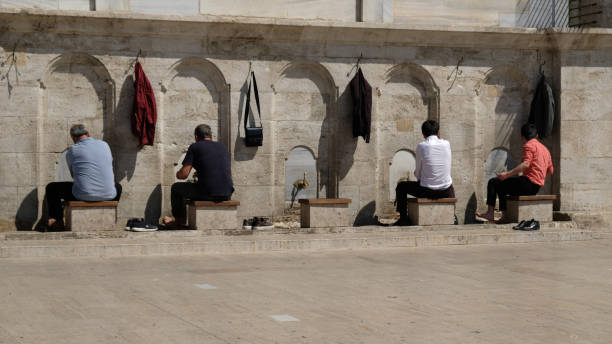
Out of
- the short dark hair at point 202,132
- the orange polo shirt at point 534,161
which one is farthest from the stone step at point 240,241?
the short dark hair at point 202,132

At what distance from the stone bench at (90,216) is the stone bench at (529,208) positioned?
20.4 feet

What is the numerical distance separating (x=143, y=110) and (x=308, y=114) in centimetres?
289

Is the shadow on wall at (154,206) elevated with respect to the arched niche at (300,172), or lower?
lower

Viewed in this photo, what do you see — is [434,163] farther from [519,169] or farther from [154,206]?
[154,206]

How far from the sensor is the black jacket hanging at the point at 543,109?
→ 17516mm

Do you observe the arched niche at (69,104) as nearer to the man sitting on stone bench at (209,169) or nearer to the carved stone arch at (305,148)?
the man sitting on stone bench at (209,169)

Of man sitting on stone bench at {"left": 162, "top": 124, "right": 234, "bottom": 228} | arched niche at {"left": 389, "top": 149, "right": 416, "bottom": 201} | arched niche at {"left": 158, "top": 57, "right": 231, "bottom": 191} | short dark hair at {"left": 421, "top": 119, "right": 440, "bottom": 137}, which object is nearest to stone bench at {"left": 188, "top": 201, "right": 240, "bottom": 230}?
man sitting on stone bench at {"left": 162, "top": 124, "right": 234, "bottom": 228}

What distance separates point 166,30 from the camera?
15836mm

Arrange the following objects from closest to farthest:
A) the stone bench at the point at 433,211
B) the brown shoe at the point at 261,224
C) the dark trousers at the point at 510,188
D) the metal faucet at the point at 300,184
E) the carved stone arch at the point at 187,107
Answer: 1. the brown shoe at the point at 261,224
2. the stone bench at the point at 433,211
3. the dark trousers at the point at 510,188
4. the carved stone arch at the point at 187,107
5. the metal faucet at the point at 300,184

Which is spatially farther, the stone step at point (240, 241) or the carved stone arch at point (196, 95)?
the carved stone arch at point (196, 95)

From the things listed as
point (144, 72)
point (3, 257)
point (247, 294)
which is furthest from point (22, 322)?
point (144, 72)

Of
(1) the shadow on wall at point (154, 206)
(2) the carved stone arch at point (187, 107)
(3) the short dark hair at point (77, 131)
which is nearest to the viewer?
(3) the short dark hair at point (77, 131)

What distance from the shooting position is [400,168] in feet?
57.4

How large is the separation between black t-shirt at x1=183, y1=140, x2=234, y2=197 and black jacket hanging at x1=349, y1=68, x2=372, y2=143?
327cm
